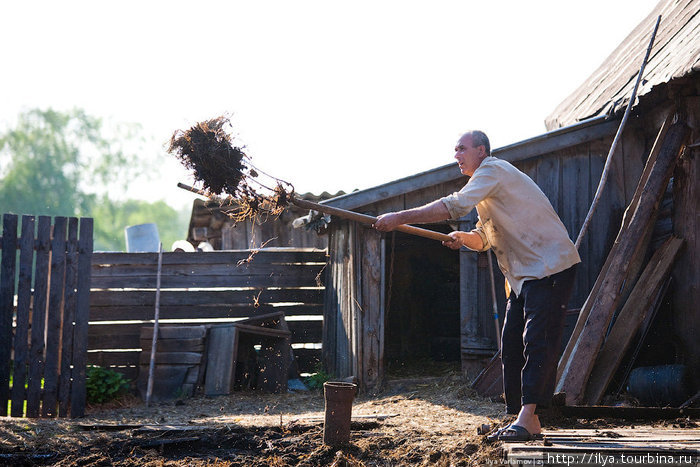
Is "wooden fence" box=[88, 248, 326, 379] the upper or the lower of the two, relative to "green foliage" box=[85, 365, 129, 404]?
upper

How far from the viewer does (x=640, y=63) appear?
28.7 ft

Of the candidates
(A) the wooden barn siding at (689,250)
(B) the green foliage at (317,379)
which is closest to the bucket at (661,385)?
(A) the wooden barn siding at (689,250)

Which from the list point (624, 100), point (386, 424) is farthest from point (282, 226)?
point (386, 424)

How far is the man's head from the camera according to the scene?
475 centimetres

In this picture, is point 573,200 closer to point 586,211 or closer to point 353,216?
point 586,211

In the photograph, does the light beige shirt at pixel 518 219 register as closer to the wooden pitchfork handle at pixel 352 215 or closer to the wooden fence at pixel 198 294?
the wooden pitchfork handle at pixel 352 215

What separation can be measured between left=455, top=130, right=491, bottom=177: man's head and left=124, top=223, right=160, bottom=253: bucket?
11.6 m

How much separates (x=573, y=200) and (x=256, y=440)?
16.8 ft

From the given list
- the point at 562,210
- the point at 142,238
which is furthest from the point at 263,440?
the point at 142,238

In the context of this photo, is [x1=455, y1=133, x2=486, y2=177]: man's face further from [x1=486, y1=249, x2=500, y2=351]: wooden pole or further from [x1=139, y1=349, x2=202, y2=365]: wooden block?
→ [x1=139, y1=349, x2=202, y2=365]: wooden block

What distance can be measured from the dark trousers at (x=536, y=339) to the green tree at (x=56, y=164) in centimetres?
4428

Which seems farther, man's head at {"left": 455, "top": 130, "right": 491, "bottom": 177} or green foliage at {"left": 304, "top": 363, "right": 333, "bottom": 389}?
green foliage at {"left": 304, "top": 363, "right": 333, "bottom": 389}

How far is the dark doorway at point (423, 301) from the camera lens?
12.2 m

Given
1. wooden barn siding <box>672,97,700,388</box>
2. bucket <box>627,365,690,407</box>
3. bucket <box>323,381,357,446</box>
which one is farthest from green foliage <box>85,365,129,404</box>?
wooden barn siding <box>672,97,700,388</box>
